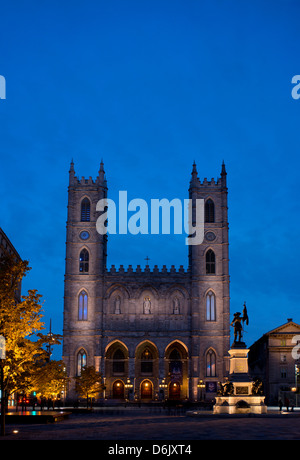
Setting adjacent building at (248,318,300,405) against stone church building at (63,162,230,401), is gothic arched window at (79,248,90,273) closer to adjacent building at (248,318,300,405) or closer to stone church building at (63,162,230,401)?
stone church building at (63,162,230,401)

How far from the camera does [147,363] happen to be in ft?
262

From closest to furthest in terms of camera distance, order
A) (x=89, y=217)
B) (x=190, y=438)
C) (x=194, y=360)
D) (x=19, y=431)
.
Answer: (x=190, y=438) → (x=19, y=431) → (x=194, y=360) → (x=89, y=217)

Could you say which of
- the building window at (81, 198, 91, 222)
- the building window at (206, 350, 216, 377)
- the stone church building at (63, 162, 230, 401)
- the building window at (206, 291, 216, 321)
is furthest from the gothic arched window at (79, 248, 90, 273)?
the building window at (206, 350, 216, 377)

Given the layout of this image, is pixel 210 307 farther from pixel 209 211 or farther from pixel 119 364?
pixel 119 364

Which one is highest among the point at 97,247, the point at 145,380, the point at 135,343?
the point at 97,247

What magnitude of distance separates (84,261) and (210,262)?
1659 centimetres

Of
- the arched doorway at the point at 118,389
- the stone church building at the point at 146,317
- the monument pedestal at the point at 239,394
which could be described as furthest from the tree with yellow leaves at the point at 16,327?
the arched doorway at the point at 118,389

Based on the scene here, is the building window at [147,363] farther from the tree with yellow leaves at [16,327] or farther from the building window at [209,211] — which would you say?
the tree with yellow leaves at [16,327]

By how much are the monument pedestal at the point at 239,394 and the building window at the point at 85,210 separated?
141 feet

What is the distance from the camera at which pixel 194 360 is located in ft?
250

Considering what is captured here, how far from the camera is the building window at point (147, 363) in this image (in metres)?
79.6
